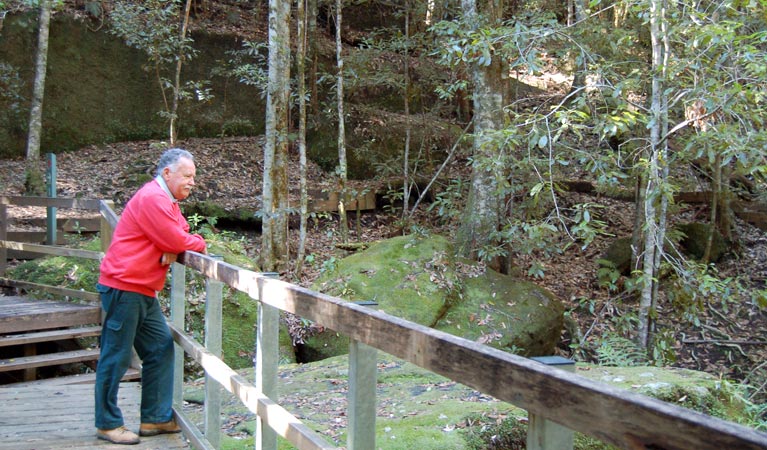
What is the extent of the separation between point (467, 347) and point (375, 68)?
567 inches

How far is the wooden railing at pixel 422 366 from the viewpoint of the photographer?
1308 millimetres

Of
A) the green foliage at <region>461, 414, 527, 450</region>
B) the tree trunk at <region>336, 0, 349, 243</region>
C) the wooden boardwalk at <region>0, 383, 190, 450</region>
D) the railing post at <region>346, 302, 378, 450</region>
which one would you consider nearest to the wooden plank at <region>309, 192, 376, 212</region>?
the tree trunk at <region>336, 0, 349, 243</region>

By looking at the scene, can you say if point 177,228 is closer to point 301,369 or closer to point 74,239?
point 301,369

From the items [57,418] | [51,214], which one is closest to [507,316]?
[57,418]

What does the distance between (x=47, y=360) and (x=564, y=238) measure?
38.4 feet

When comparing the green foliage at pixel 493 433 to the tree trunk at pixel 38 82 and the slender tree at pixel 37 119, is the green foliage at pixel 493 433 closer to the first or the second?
the slender tree at pixel 37 119

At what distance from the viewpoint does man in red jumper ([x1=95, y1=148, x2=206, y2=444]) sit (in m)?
4.20

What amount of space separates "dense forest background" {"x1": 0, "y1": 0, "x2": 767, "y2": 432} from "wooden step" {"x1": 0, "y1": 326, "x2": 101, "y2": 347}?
14.3 ft

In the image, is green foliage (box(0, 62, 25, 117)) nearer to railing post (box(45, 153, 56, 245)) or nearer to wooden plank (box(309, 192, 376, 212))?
railing post (box(45, 153, 56, 245))

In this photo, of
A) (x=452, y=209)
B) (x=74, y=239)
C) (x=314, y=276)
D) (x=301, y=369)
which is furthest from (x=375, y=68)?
(x=301, y=369)

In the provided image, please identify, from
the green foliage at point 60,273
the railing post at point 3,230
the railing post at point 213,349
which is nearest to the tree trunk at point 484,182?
the green foliage at point 60,273

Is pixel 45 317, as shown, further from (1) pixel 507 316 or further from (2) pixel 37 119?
(2) pixel 37 119

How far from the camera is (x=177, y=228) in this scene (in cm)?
427

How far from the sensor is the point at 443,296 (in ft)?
32.2
